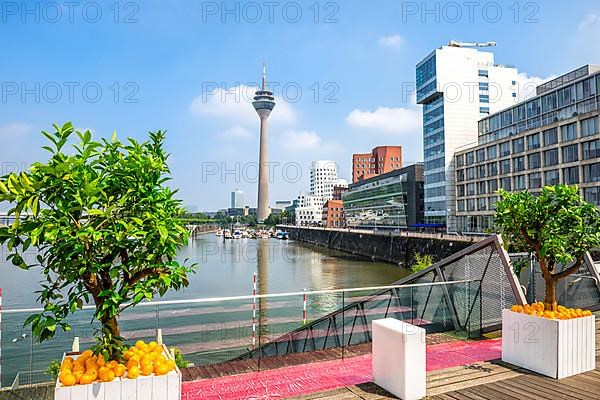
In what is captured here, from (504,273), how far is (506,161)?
2285 inches

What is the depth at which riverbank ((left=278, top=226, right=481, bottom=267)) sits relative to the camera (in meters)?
50.6

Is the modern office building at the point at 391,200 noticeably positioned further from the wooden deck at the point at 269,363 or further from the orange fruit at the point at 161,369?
the orange fruit at the point at 161,369

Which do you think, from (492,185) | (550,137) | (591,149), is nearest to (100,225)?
(591,149)

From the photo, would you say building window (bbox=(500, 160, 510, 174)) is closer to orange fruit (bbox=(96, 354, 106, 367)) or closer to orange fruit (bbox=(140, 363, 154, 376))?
orange fruit (bbox=(140, 363, 154, 376))

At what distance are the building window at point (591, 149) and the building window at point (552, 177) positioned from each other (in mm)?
4396

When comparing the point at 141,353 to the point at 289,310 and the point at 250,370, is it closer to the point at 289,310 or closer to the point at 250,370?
the point at 250,370

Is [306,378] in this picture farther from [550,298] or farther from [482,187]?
[482,187]

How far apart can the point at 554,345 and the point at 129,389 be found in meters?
5.63

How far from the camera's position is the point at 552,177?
174 feet

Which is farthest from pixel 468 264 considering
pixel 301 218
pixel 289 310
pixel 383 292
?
pixel 301 218

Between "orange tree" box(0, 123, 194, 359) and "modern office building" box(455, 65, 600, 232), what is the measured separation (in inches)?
1960

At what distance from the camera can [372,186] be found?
110375mm

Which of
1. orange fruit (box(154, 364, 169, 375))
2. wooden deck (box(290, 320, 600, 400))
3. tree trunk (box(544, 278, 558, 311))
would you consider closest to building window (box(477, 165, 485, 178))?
tree trunk (box(544, 278, 558, 311))

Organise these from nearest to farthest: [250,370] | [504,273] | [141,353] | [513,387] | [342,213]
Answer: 1. [141,353]
2. [513,387]
3. [250,370]
4. [504,273]
5. [342,213]
